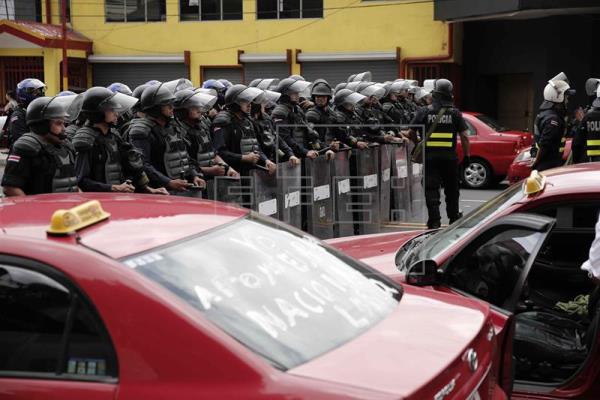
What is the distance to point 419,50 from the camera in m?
25.7

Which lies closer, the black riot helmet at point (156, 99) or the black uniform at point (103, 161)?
the black uniform at point (103, 161)

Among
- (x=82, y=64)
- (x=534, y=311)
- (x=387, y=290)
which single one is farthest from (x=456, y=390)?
(x=82, y=64)

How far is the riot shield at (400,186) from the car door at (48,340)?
939cm

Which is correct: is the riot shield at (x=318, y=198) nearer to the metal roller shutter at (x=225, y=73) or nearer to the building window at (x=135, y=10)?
the metal roller shutter at (x=225, y=73)

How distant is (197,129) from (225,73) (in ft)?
66.1

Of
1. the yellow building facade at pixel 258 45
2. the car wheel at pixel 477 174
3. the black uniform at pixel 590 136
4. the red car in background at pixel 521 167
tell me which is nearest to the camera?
the black uniform at pixel 590 136

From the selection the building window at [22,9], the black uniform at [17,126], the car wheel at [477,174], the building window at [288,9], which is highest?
the building window at [22,9]

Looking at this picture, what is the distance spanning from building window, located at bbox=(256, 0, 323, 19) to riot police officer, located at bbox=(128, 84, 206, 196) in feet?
64.3

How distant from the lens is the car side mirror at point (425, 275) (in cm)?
432

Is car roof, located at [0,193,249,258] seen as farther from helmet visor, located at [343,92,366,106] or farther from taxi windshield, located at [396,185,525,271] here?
helmet visor, located at [343,92,366,106]

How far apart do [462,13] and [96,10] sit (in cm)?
1323

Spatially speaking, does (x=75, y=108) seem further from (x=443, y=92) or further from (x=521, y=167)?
(x=521, y=167)

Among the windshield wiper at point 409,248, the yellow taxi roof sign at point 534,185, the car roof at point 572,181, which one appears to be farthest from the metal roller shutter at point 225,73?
the yellow taxi roof sign at point 534,185

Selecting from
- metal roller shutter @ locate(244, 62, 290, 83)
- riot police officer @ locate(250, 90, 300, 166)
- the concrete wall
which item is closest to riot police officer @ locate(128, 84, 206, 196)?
riot police officer @ locate(250, 90, 300, 166)
